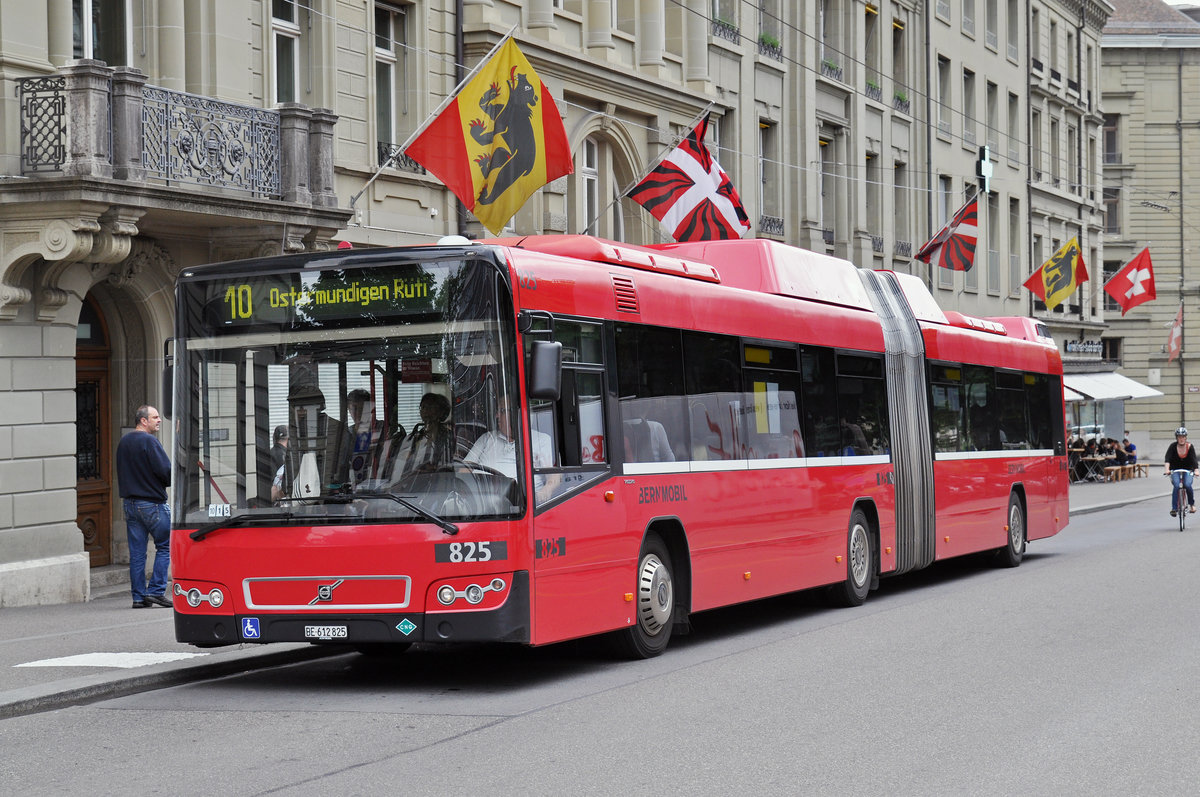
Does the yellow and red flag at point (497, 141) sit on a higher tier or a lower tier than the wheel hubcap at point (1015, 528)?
higher

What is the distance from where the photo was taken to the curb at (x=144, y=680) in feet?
31.2

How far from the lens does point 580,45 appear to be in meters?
25.9

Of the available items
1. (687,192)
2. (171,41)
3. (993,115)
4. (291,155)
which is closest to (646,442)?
(291,155)

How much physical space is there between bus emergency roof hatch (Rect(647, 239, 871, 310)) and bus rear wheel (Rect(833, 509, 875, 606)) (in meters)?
2.24

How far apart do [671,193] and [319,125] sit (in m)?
5.36

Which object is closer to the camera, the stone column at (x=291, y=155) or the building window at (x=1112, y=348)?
the stone column at (x=291, y=155)

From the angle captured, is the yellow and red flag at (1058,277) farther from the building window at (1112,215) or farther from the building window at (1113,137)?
the building window at (1113,137)

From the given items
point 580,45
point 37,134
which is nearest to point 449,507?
point 37,134

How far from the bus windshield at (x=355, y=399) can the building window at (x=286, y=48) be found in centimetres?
1004

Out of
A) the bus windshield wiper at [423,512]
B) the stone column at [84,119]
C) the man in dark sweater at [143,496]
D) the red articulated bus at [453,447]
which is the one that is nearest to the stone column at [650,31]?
the stone column at [84,119]

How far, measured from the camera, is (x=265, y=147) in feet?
58.5

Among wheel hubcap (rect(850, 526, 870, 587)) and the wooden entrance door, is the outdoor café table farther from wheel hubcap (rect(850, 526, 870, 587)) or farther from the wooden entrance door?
the wooden entrance door

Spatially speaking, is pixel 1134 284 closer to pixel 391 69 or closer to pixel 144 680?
pixel 391 69

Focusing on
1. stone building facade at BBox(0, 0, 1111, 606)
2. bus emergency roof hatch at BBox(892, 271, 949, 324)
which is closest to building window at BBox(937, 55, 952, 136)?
stone building facade at BBox(0, 0, 1111, 606)
